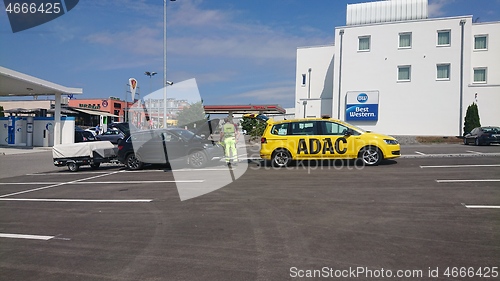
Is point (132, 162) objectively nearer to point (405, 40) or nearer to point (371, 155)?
point (371, 155)

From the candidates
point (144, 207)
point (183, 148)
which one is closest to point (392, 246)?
point (144, 207)

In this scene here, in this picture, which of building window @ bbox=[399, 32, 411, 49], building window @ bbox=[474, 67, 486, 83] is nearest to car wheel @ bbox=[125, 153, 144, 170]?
building window @ bbox=[399, 32, 411, 49]

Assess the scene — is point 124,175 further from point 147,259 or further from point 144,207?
point 147,259

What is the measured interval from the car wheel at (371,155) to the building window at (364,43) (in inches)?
1041

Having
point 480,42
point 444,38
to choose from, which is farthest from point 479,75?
point 444,38

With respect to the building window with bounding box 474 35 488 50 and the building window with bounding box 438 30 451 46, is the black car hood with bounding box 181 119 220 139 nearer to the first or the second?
the building window with bounding box 438 30 451 46

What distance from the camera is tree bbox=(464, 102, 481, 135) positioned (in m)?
30.5

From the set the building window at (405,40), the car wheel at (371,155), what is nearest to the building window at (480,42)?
the building window at (405,40)

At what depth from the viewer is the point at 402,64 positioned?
3444 cm

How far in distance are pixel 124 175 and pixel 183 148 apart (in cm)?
233

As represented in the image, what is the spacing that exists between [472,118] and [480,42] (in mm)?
8715

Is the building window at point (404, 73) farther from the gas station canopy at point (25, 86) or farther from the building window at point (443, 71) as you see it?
the gas station canopy at point (25, 86)

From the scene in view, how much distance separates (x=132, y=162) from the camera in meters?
14.5

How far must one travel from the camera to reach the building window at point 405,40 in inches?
1358
